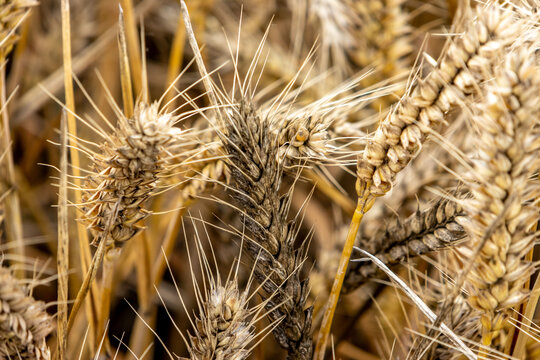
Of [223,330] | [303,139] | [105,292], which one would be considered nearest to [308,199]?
[303,139]

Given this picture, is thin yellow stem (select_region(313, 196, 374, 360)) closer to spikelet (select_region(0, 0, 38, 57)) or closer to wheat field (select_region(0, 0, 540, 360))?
wheat field (select_region(0, 0, 540, 360))

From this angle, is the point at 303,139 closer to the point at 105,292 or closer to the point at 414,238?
the point at 414,238

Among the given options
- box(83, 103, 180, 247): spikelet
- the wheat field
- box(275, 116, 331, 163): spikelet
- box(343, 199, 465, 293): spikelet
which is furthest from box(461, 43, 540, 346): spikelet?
box(83, 103, 180, 247): spikelet

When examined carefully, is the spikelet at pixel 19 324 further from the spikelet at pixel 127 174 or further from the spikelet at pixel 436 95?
the spikelet at pixel 436 95

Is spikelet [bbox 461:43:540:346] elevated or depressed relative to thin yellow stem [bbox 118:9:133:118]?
depressed

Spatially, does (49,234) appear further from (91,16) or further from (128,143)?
(91,16)

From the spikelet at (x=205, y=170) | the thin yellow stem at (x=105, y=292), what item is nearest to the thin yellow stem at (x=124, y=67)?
the spikelet at (x=205, y=170)

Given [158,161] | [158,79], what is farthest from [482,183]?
[158,79]
